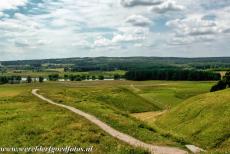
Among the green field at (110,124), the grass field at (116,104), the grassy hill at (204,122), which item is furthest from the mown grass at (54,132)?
the grassy hill at (204,122)

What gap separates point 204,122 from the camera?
156 ft

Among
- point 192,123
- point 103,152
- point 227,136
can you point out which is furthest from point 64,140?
point 192,123

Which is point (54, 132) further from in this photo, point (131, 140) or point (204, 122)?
point (204, 122)

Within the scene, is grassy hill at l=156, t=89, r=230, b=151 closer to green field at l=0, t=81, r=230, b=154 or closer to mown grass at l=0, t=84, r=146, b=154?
green field at l=0, t=81, r=230, b=154

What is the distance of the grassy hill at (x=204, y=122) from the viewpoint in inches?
1619

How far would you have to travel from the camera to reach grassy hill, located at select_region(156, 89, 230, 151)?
4112 centimetres

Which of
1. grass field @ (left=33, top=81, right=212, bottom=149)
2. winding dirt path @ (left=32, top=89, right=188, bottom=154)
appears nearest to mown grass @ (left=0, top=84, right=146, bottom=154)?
winding dirt path @ (left=32, top=89, right=188, bottom=154)

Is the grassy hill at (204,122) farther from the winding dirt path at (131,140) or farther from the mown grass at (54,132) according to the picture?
the mown grass at (54,132)

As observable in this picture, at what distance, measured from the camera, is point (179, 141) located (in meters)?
31.5

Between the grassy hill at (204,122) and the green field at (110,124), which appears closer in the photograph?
the green field at (110,124)

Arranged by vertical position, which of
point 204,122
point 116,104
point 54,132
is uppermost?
point 54,132

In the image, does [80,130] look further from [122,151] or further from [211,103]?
[211,103]

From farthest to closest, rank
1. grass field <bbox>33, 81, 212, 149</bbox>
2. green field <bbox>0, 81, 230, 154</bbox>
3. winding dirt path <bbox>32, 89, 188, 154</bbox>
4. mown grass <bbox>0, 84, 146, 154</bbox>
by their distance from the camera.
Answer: grass field <bbox>33, 81, 212, 149</bbox> < green field <bbox>0, 81, 230, 154</bbox> < mown grass <bbox>0, 84, 146, 154</bbox> < winding dirt path <bbox>32, 89, 188, 154</bbox>

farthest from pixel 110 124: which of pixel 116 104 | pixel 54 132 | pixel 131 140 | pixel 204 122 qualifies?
pixel 116 104
